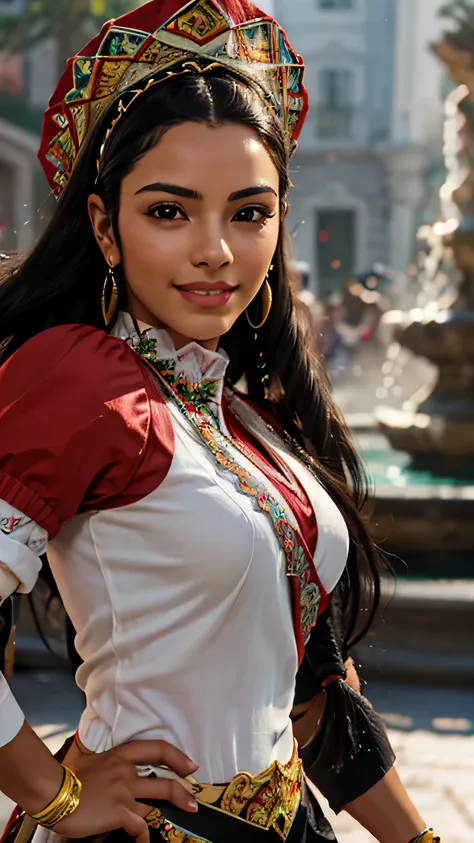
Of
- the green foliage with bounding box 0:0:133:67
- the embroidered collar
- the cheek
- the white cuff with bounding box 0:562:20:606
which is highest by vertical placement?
the cheek

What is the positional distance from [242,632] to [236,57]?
81 cm

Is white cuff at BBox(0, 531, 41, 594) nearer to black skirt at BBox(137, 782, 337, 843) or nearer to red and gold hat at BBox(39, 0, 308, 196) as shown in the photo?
black skirt at BBox(137, 782, 337, 843)

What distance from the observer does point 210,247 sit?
1542 millimetres

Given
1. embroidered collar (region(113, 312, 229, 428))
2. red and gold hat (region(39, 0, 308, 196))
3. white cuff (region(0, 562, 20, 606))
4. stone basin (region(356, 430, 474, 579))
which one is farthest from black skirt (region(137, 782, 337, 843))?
stone basin (region(356, 430, 474, 579))

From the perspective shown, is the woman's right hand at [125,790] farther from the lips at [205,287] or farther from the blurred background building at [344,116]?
the blurred background building at [344,116]

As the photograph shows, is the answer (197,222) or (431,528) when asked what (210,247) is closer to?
(197,222)

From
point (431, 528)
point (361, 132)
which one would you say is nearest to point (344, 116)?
point (361, 132)

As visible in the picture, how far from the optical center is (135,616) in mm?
1489

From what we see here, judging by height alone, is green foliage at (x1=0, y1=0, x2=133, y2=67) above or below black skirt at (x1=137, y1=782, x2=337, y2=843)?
below

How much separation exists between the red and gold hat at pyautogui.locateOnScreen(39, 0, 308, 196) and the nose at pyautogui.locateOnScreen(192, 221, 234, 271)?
0.22m

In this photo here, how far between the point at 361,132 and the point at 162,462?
28793 millimetres

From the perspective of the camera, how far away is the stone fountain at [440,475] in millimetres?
5508

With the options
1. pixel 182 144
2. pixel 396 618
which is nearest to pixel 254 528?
pixel 182 144

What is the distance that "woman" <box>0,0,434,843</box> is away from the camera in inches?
56.2
